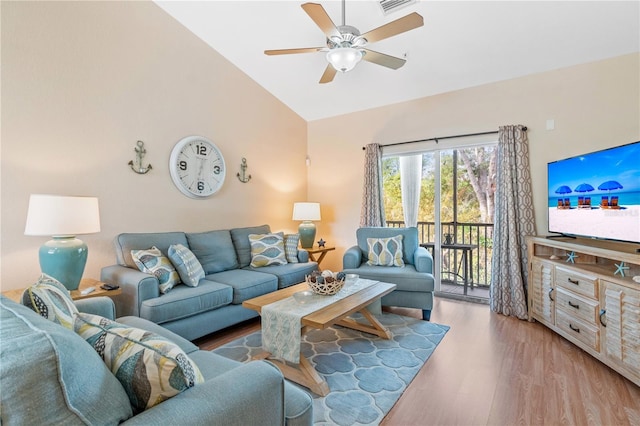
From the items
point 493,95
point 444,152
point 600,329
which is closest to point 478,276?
point 444,152

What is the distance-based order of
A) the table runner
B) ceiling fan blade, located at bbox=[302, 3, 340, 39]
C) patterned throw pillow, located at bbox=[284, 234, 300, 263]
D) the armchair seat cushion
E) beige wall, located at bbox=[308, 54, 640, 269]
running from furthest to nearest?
patterned throw pillow, located at bbox=[284, 234, 300, 263] < the armchair seat cushion < beige wall, located at bbox=[308, 54, 640, 269] < the table runner < ceiling fan blade, located at bbox=[302, 3, 340, 39]

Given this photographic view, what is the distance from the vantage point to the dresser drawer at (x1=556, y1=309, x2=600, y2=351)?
2262mm

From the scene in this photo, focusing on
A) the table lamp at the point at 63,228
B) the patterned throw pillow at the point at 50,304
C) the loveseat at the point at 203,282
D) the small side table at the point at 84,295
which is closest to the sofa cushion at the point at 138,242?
the loveseat at the point at 203,282

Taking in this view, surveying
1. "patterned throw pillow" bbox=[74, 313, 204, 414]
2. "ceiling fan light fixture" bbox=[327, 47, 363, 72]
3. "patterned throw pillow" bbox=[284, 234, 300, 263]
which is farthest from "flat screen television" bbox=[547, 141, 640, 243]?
"patterned throw pillow" bbox=[74, 313, 204, 414]

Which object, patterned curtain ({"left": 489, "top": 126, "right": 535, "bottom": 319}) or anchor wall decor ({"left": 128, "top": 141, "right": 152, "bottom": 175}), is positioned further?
patterned curtain ({"left": 489, "top": 126, "right": 535, "bottom": 319})

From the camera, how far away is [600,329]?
222cm

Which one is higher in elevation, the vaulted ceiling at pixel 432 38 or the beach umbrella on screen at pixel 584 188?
the vaulted ceiling at pixel 432 38

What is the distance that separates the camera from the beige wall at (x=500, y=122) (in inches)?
117

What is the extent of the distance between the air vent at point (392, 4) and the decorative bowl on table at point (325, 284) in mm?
2371

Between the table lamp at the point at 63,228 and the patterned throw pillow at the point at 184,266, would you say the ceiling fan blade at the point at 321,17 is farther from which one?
the patterned throw pillow at the point at 184,266

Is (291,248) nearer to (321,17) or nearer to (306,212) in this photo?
(306,212)

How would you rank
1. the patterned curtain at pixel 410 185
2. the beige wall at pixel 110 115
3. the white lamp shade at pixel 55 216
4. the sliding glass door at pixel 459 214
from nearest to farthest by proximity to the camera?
the white lamp shade at pixel 55 216 < the beige wall at pixel 110 115 < the sliding glass door at pixel 459 214 < the patterned curtain at pixel 410 185

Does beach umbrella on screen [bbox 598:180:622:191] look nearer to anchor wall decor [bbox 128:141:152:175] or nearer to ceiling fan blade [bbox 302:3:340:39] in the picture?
ceiling fan blade [bbox 302:3:340:39]

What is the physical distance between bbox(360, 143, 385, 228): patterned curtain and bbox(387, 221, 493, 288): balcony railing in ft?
2.10
